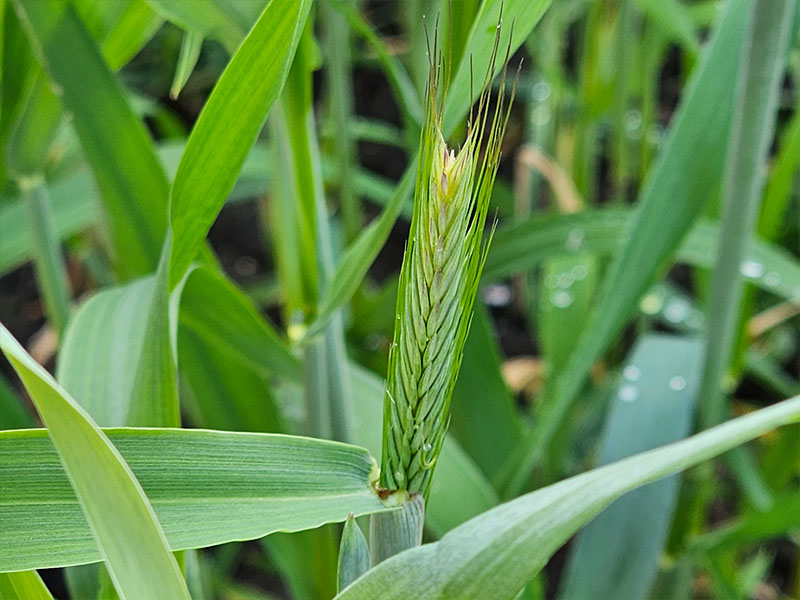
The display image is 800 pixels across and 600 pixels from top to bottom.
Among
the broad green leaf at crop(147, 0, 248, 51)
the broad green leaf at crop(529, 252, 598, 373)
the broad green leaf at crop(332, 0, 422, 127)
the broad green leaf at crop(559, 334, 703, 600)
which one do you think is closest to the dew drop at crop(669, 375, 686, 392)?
the broad green leaf at crop(559, 334, 703, 600)

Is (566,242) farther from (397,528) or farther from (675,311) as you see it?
(397,528)

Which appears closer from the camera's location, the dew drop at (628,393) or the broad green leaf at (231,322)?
the broad green leaf at (231,322)

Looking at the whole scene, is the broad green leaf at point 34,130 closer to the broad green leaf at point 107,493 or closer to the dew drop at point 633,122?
the broad green leaf at point 107,493

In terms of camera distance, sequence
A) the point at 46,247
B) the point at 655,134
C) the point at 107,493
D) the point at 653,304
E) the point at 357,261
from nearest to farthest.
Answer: the point at 107,493
the point at 357,261
the point at 46,247
the point at 653,304
the point at 655,134

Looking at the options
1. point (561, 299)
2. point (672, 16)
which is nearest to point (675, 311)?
point (561, 299)

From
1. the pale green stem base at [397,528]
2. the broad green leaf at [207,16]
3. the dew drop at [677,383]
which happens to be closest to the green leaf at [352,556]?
the pale green stem base at [397,528]

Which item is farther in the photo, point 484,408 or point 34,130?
point 484,408

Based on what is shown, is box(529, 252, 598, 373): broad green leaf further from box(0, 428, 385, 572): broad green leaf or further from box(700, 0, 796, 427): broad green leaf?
box(0, 428, 385, 572): broad green leaf
